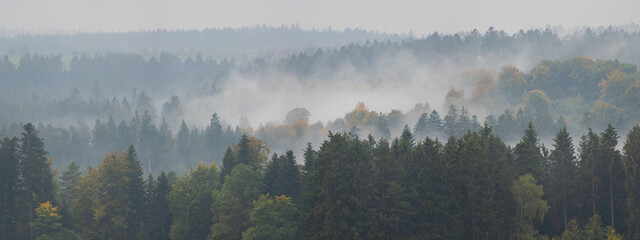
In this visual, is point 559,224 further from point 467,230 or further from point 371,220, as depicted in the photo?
point 371,220

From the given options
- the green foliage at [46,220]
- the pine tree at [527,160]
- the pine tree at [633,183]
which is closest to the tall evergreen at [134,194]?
the green foliage at [46,220]

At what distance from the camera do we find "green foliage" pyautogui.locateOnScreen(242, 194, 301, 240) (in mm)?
67438

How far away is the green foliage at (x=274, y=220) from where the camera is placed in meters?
67.4

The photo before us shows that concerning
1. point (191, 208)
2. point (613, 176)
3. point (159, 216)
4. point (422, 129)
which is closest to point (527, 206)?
point (613, 176)

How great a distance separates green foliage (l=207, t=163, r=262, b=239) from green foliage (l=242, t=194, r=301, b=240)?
7.93 ft

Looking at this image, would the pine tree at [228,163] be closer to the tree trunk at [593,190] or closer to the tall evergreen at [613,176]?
the tree trunk at [593,190]

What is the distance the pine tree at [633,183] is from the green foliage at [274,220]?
30.0 meters

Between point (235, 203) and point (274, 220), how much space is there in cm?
630

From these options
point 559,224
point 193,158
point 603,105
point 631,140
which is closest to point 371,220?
point 559,224

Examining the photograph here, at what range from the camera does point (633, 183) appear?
57531 millimetres

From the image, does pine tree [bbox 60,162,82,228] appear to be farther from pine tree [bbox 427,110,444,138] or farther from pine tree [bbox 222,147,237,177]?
pine tree [bbox 427,110,444,138]

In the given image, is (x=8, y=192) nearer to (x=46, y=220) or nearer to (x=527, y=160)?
(x=46, y=220)

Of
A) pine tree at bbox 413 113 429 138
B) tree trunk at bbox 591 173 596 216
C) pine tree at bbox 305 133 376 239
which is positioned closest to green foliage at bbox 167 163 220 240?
pine tree at bbox 305 133 376 239

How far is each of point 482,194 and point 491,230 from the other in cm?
305
